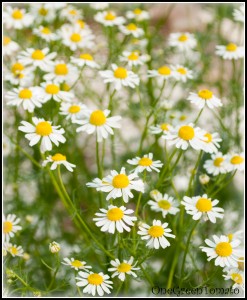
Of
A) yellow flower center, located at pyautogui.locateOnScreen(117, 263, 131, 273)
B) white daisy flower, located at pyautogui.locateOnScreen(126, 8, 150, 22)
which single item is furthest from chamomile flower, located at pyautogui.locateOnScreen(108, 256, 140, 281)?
white daisy flower, located at pyautogui.locateOnScreen(126, 8, 150, 22)

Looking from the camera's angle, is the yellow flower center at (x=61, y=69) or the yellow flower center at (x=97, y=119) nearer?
the yellow flower center at (x=97, y=119)

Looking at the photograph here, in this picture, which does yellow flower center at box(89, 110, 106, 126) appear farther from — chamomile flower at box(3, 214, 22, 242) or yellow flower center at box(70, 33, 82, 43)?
yellow flower center at box(70, 33, 82, 43)

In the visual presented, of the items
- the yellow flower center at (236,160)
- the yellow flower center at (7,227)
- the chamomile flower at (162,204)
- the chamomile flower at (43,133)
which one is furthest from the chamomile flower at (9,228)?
the yellow flower center at (236,160)

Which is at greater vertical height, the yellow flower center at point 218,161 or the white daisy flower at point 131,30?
the white daisy flower at point 131,30

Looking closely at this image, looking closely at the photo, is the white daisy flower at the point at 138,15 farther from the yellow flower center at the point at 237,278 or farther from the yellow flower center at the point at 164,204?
the yellow flower center at the point at 237,278

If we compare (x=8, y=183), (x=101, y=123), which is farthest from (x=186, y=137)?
(x=8, y=183)

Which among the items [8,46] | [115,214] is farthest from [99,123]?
[8,46]

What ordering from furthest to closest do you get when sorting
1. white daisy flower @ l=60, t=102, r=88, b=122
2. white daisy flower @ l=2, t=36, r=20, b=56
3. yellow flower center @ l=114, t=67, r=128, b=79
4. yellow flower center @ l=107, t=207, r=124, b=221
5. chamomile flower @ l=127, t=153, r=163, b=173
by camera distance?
white daisy flower @ l=2, t=36, r=20, b=56
yellow flower center @ l=114, t=67, r=128, b=79
white daisy flower @ l=60, t=102, r=88, b=122
chamomile flower @ l=127, t=153, r=163, b=173
yellow flower center @ l=107, t=207, r=124, b=221

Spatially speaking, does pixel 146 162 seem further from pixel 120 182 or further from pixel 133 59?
pixel 133 59

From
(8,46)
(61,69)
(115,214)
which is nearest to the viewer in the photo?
(115,214)
